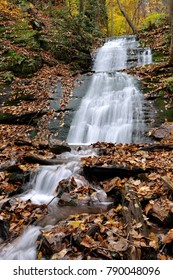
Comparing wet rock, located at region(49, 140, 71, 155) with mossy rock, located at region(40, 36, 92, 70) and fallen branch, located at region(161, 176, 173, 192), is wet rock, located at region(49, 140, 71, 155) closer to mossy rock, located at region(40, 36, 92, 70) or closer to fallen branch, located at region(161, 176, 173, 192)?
fallen branch, located at region(161, 176, 173, 192)

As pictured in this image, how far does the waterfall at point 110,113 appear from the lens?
356 inches

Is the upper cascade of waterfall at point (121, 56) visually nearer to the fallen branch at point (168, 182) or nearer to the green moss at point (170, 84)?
the green moss at point (170, 84)

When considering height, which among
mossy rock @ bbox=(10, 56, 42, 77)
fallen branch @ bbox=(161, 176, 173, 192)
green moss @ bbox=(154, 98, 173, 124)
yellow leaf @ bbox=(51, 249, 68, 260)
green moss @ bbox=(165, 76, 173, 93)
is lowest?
yellow leaf @ bbox=(51, 249, 68, 260)

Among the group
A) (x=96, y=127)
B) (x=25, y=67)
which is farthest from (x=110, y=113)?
(x=25, y=67)

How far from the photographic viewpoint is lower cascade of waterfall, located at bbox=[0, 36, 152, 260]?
175 inches

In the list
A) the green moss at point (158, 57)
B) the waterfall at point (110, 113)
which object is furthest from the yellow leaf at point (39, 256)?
the green moss at point (158, 57)

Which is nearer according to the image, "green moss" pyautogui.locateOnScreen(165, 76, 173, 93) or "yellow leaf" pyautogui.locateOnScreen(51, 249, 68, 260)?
"yellow leaf" pyautogui.locateOnScreen(51, 249, 68, 260)

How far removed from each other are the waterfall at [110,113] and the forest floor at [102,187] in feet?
2.16

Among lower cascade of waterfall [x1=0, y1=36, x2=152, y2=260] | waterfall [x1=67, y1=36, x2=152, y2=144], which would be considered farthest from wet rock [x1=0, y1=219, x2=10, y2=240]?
waterfall [x1=67, y1=36, x2=152, y2=144]

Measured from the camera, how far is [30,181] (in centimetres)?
632

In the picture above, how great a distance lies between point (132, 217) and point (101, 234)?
566 mm

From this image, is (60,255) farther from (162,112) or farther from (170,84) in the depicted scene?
(170,84)
